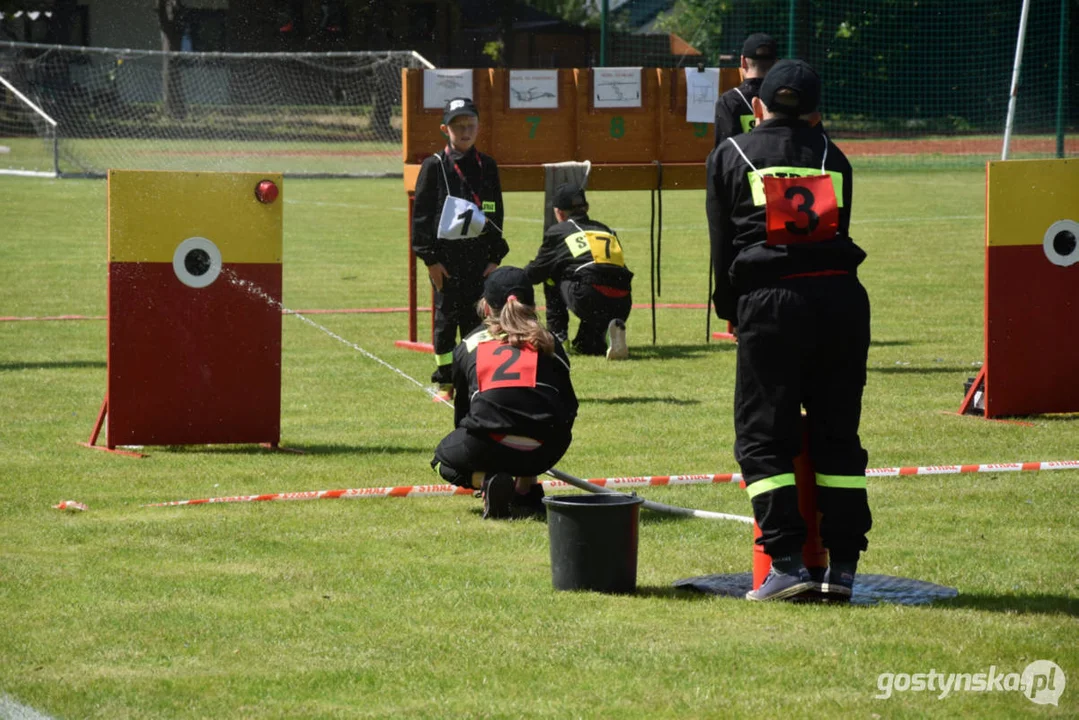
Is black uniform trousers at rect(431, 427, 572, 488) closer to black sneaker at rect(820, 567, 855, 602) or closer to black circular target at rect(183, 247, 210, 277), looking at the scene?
black sneaker at rect(820, 567, 855, 602)

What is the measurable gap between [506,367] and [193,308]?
2.70 meters

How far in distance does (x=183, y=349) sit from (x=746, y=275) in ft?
14.6

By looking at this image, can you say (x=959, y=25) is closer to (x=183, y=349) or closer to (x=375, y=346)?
(x=375, y=346)

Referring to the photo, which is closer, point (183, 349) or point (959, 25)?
point (183, 349)

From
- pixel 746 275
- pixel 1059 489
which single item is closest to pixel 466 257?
pixel 1059 489

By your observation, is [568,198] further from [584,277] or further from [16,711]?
[16,711]

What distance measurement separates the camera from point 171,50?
50.2 m

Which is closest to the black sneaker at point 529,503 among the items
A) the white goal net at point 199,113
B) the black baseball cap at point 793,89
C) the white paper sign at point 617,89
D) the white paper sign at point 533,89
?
the black baseball cap at point 793,89

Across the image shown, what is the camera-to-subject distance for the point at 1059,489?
324 inches

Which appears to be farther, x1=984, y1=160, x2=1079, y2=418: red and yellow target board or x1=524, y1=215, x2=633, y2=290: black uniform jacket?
x1=524, y1=215, x2=633, y2=290: black uniform jacket

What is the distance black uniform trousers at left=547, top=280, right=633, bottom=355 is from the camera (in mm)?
13648

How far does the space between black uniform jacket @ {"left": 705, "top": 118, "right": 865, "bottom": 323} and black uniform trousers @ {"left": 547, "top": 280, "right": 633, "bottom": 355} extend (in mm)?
7428

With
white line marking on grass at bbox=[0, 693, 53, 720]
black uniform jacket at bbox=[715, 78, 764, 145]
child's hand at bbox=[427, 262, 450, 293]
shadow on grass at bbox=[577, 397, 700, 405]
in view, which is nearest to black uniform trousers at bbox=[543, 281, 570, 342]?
shadow on grass at bbox=[577, 397, 700, 405]

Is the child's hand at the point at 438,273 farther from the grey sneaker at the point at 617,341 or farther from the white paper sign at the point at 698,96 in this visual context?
the white paper sign at the point at 698,96
